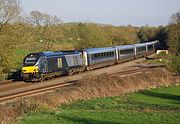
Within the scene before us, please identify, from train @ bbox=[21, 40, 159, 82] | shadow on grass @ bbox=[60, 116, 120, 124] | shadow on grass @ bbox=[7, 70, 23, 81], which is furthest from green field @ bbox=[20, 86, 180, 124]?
shadow on grass @ bbox=[7, 70, 23, 81]

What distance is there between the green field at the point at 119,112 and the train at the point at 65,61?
9276 mm

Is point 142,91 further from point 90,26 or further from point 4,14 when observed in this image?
point 90,26

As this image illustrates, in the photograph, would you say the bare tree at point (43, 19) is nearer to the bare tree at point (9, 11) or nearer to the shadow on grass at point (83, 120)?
the bare tree at point (9, 11)

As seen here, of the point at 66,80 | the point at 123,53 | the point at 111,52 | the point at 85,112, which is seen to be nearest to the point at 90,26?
the point at 123,53

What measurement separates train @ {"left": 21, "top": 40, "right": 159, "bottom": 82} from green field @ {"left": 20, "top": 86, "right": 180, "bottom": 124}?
928cm

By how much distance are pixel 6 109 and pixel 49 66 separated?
16.7m

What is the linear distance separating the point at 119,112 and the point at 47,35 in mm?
47578

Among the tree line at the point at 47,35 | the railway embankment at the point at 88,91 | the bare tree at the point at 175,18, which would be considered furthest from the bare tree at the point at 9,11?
the bare tree at the point at 175,18

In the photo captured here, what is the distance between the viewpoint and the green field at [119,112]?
62.6ft

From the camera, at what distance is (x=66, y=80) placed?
37406 mm

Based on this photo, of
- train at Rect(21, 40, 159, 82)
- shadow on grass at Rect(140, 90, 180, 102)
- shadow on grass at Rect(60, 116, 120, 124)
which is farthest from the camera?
train at Rect(21, 40, 159, 82)

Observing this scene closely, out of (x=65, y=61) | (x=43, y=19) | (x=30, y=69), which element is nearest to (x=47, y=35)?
(x=43, y=19)

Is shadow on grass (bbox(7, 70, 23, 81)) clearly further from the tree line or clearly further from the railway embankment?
the railway embankment

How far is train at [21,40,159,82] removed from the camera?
3566cm
